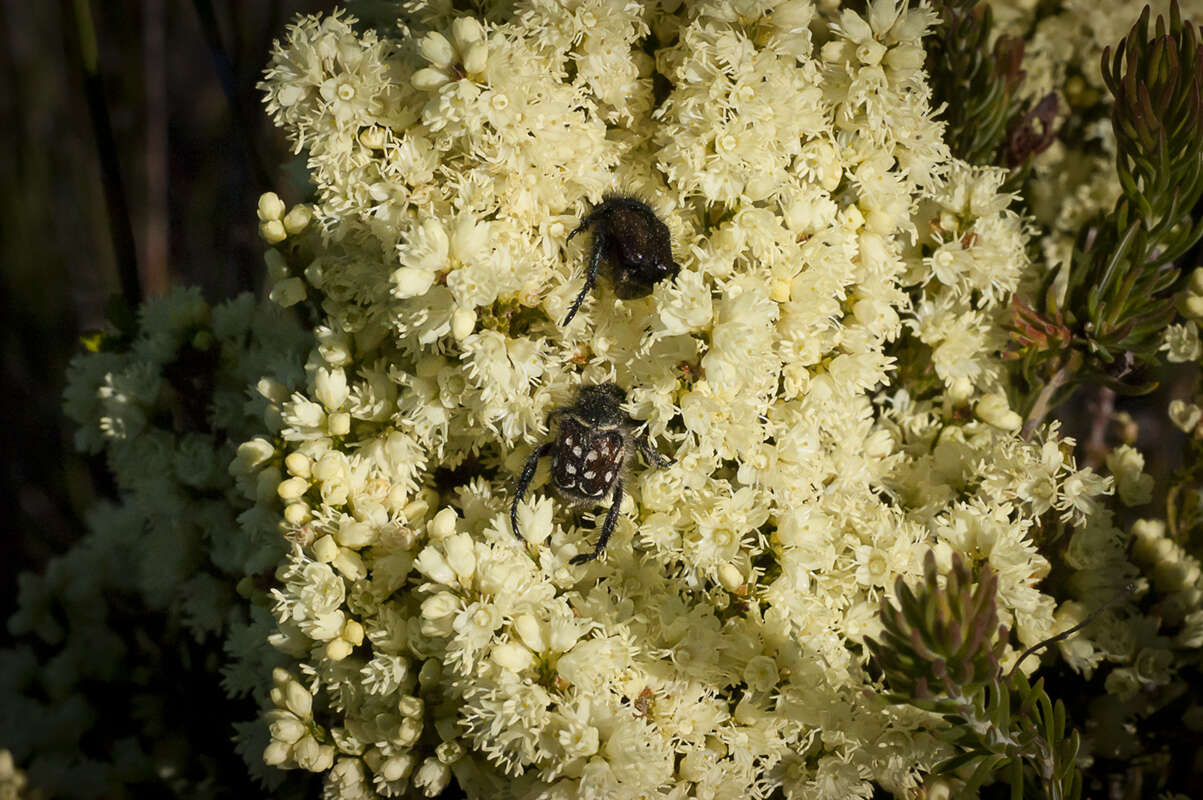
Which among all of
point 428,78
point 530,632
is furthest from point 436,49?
point 530,632

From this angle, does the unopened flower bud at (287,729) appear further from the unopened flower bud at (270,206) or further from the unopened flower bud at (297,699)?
the unopened flower bud at (270,206)

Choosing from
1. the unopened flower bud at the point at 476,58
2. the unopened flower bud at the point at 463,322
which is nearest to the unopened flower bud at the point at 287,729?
the unopened flower bud at the point at 463,322

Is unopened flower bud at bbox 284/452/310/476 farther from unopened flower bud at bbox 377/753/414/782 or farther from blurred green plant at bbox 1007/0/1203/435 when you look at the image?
blurred green plant at bbox 1007/0/1203/435

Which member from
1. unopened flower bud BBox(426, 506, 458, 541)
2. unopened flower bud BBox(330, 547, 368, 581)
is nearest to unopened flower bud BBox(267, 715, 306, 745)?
unopened flower bud BBox(330, 547, 368, 581)

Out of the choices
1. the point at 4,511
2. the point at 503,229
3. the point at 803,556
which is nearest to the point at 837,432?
the point at 803,556

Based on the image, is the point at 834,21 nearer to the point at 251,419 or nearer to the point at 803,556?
the point at 803,556

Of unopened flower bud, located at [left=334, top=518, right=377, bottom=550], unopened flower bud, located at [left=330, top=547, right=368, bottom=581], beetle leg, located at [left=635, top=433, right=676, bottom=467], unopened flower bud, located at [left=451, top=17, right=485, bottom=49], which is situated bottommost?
unopened flower bud, located at [left=330, top=547, right=368, bottom=581]

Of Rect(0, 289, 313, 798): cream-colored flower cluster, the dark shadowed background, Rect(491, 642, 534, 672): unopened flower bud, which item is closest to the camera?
Rect(491, 642, 534, 672): unopened flower bud

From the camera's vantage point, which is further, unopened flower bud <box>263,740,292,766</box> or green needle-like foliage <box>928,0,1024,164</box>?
green needle-like foliage <box>928,0,1024,164</box>
